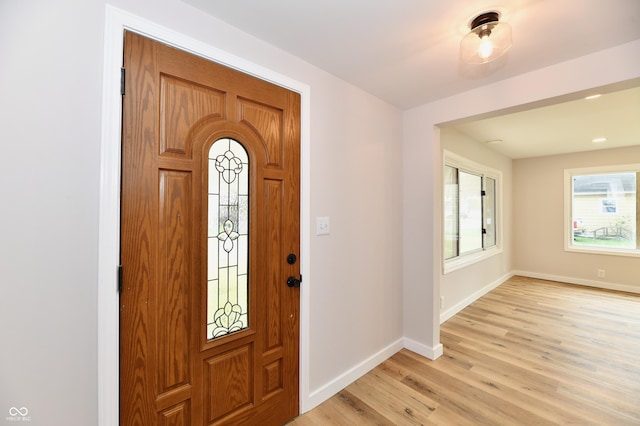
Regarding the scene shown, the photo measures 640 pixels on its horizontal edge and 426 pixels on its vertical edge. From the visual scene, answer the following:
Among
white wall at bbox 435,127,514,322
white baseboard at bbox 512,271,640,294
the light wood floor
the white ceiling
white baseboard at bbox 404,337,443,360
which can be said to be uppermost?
the white ceiling

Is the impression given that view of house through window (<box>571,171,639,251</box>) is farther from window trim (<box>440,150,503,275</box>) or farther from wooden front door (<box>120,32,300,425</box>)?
wooden front door (<box>120,32,300,425</box>)

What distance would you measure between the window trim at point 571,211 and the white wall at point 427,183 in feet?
14.4

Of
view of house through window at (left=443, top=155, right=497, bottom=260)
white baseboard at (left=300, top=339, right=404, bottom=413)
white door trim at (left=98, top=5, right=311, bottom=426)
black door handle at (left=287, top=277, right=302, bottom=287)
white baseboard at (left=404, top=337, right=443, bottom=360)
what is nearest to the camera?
white door trim at (left=98, top=5, right=311, bottom=426)

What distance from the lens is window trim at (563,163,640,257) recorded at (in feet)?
14.5

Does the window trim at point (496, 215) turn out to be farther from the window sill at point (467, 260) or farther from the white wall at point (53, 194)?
the white wall at point (53, 194)

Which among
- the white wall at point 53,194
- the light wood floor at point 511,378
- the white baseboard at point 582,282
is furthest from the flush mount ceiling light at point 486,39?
the white baseboard at point 582,282

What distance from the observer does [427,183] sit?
2.50 meters

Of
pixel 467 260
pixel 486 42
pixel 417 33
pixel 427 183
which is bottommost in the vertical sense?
pixel 467 260
